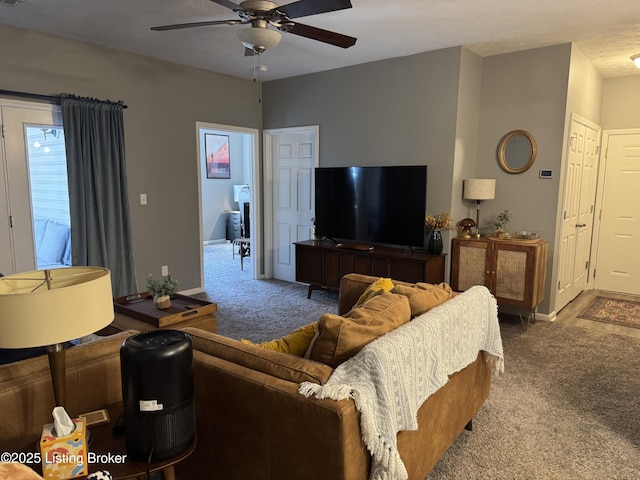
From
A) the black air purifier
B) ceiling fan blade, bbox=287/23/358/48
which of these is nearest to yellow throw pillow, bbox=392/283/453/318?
the black air purifier

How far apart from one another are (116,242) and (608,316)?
5.21 meters

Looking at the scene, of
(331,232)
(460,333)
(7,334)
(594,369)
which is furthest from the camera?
(331,232)

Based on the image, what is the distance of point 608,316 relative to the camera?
470 cm

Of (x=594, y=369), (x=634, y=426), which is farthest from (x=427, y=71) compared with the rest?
(x=634, y=426)

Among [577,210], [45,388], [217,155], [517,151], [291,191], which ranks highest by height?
[217,155]

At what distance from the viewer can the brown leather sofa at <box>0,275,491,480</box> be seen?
4.68 feet

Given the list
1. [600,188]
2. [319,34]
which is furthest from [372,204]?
[600,188]

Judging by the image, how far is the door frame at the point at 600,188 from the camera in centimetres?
539

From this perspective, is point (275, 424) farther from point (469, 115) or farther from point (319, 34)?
point (469, 115)

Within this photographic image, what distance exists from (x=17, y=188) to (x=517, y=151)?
4787 millimetres

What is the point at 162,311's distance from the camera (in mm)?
3238

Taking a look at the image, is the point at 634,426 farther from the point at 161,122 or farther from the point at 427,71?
the point at 161,122

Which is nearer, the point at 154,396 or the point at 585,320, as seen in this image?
the point at 154,396

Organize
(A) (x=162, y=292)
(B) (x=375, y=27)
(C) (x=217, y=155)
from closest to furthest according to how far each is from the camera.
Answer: (A) (x=162, y=292)
(B) (x=375, y=27)
(C) (x=217, y=155)
